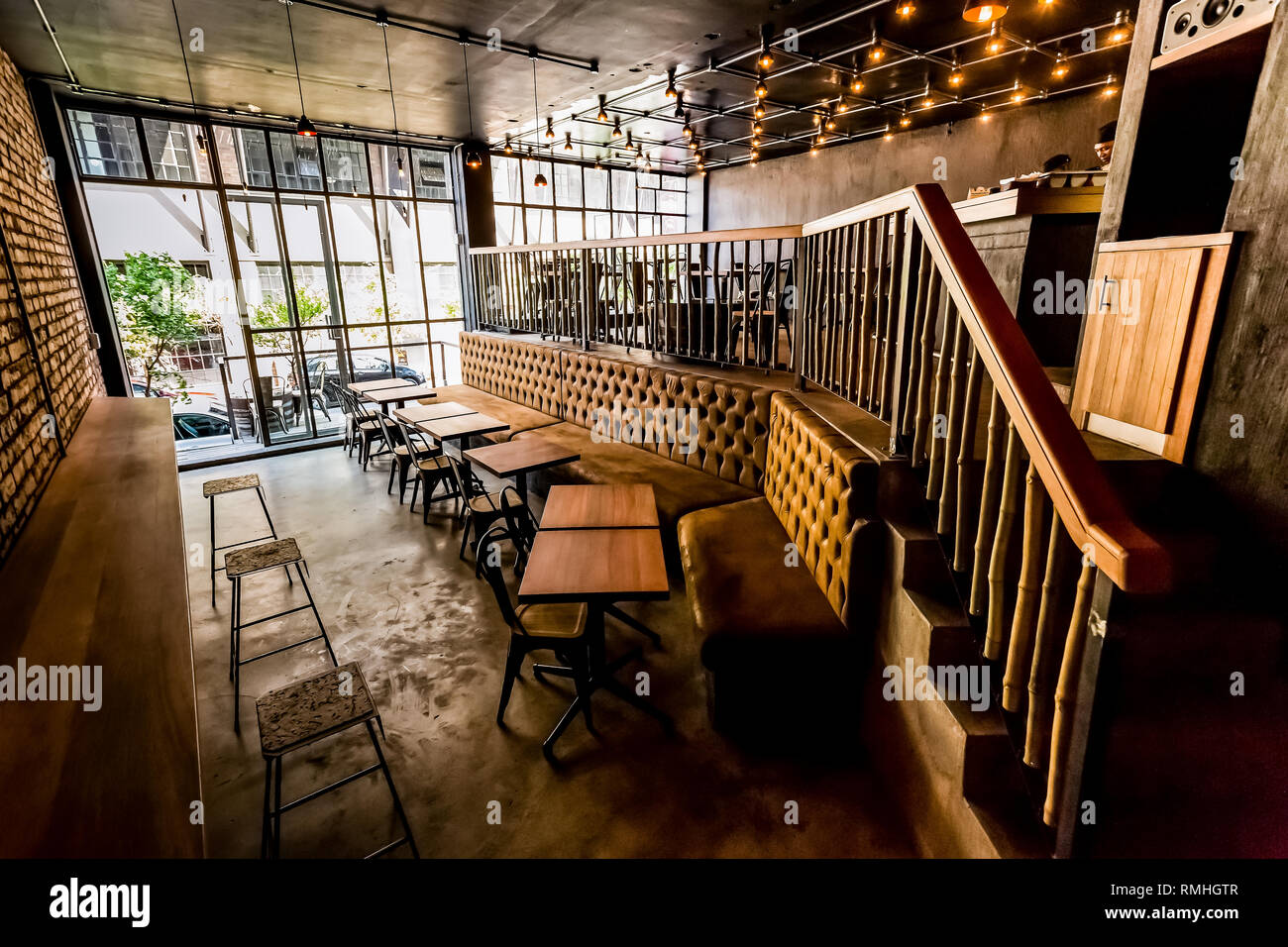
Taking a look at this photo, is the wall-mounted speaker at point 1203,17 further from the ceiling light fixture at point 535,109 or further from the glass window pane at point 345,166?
the glass window pane at point 345,166

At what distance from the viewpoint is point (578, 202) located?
1141 centimetres

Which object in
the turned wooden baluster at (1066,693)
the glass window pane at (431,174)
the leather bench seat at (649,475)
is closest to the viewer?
the turned wooden baluster at (1066,693)

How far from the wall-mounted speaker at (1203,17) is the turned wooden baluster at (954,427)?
1.42 metres

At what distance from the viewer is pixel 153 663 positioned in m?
1.62

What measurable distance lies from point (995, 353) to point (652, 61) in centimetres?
645

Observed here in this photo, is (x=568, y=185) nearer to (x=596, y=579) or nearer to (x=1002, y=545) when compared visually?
(x=596, y=579)

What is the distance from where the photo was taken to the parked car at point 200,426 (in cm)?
828

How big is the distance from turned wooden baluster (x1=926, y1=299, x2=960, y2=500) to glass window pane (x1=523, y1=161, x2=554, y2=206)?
963 centimetres

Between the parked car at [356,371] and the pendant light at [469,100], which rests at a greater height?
the pendant light at [469,100]

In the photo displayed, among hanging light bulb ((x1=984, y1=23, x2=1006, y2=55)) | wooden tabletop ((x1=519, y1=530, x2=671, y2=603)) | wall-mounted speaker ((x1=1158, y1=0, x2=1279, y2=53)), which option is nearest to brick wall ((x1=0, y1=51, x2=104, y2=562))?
wooden tabletop ((x1=519, y1=530, x2=671, y2=603))

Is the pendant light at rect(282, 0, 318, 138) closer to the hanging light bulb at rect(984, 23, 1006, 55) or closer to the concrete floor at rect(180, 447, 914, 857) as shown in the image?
the concrete floor at rect(180, 447, 914, 857)

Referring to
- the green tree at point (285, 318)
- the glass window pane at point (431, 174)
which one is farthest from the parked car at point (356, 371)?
the glass window pane at point (431, 174)

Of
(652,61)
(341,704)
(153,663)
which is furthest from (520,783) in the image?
(652,61)
